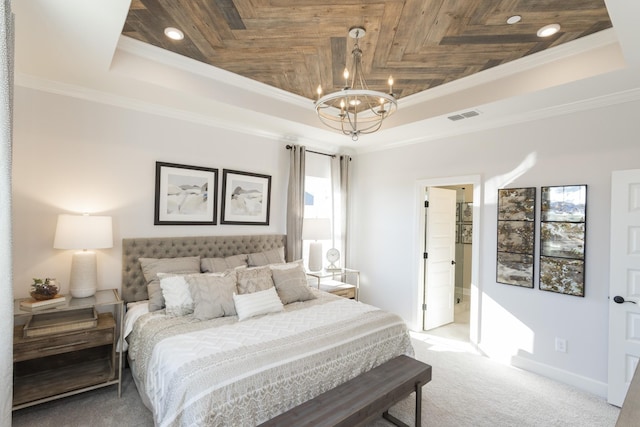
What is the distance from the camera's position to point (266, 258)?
3980 millimetres

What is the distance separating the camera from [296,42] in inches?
105

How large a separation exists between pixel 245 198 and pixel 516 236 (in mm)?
3271

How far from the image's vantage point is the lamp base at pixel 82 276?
2.81 metres

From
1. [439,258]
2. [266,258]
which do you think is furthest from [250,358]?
[439,258]

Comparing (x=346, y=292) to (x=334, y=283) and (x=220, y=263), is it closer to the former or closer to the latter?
(x=334, y=283)

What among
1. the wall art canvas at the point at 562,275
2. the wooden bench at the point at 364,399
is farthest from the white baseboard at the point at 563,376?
the wooden bench at the point at 364,399

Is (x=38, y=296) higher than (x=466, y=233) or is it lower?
lower

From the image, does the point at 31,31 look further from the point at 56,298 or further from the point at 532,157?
the point at 532,157

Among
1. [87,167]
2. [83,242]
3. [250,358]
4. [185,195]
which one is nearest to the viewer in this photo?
[250,358]

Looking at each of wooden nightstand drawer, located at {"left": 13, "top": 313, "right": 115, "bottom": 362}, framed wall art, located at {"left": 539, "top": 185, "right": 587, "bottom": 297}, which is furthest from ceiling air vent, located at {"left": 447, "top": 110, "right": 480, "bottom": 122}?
wooden nightstand drawer, located at {"left": 13, "top": 313, "right": 115, "bottom": 362}

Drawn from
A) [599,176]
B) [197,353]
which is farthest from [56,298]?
[599,176]

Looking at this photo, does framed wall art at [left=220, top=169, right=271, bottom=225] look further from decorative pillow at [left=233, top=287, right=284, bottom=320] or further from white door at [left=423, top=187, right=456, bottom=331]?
white door at [left=423, top=187, right=456, bottom=331]

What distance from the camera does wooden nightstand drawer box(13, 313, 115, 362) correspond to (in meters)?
2.36

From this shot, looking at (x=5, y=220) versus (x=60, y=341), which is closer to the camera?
(x=5, y=220)
